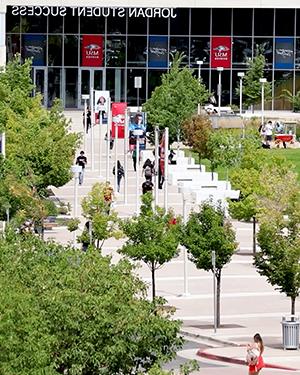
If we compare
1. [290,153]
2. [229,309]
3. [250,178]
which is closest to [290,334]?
[229,309]

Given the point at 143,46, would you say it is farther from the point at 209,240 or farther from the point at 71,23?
the point at 209,240

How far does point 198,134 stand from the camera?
73188 millimetres

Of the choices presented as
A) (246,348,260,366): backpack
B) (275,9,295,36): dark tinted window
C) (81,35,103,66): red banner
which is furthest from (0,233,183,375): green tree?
(275,9,295,36): dark tinted window

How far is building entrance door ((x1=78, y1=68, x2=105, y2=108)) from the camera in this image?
109m

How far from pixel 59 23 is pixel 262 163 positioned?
53104mm

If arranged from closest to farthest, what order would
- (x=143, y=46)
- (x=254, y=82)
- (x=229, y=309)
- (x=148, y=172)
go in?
(x=229, y=309) < (x=148, y=172) < (x=254, y=82) < (x=143, y=46)

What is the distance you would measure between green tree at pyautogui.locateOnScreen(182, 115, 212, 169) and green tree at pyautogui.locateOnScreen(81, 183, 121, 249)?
835 inches

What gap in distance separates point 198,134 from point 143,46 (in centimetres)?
3651

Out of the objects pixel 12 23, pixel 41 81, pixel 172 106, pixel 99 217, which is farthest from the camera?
pixel 41 81

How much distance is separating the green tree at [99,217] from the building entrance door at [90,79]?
188 feet

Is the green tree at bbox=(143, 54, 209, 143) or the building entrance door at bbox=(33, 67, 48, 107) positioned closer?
the green tree at bbox=(143, 54, 209, 143)

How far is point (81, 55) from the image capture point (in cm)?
10862

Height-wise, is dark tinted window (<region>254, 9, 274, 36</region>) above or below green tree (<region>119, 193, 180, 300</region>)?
above

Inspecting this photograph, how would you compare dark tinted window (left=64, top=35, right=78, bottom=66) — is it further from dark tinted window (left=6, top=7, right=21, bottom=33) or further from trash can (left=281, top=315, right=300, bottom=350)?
trash can (left=281, top=315, right=300, bottom=350)
